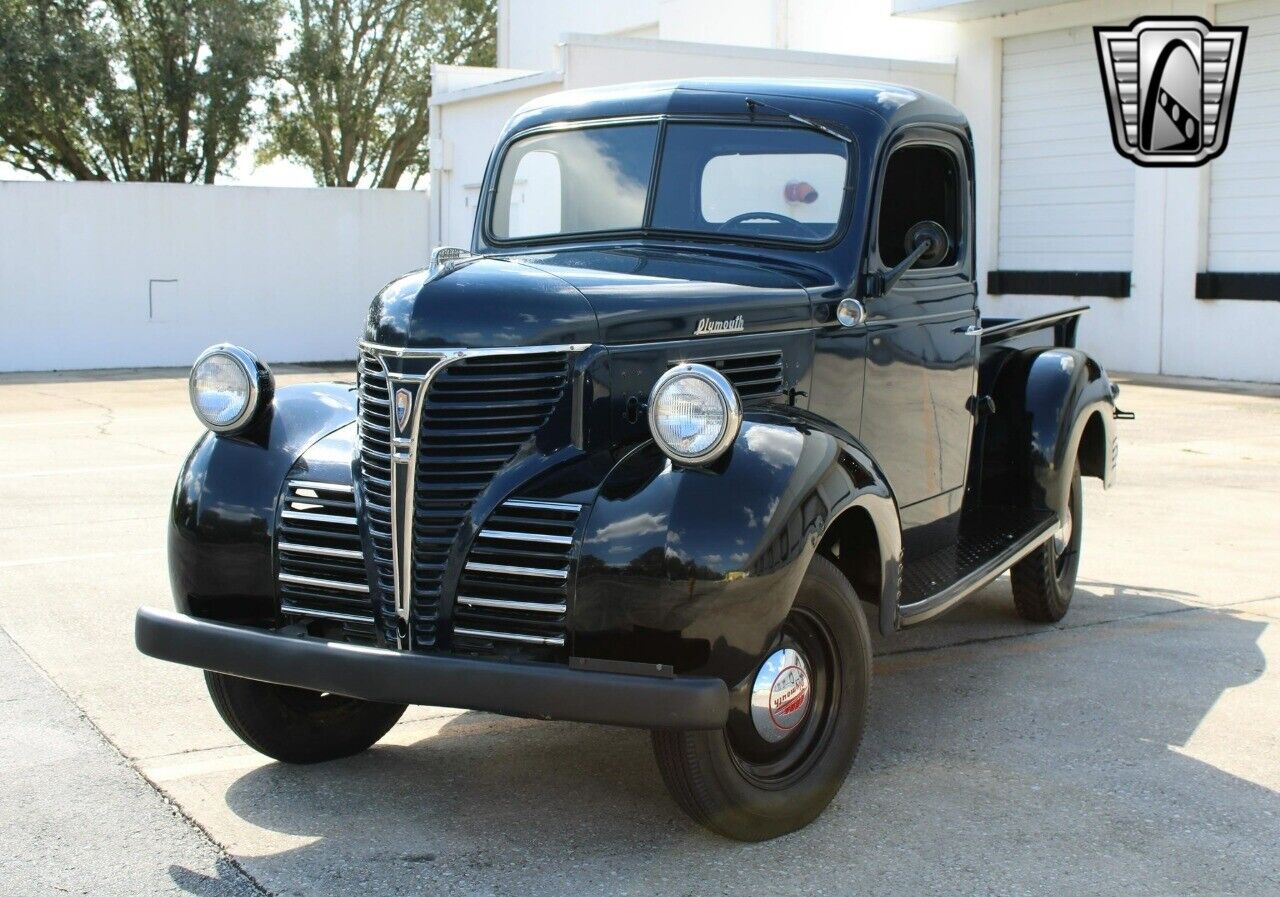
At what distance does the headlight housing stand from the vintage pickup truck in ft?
0.03

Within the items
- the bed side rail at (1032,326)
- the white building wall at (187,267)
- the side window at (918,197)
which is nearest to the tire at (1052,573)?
the bed side rail at (1032,326)

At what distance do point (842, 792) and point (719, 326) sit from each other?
1372mm

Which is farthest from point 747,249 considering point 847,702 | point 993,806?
point 993,806

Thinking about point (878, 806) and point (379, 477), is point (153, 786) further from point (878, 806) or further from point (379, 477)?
point (878, 806)

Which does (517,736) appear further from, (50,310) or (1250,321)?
(50,310)

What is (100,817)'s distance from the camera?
4.15 meters

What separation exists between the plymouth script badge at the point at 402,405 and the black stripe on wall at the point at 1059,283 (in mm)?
15654

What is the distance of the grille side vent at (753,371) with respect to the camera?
14.2 ft

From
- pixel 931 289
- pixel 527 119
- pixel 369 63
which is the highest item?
pixel 369 63

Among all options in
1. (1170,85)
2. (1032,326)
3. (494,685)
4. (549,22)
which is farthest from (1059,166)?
(494,685)

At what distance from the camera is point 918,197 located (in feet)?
17.7

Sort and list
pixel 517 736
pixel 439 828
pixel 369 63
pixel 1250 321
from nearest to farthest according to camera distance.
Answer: pixel 439 828
pixel 517 736
pixel 1250 321
pixel 369 63

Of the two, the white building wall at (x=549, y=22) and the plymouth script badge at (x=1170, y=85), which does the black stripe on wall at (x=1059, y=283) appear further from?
the white building wall at (x=549, y=22)

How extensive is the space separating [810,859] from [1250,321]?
1471cm
